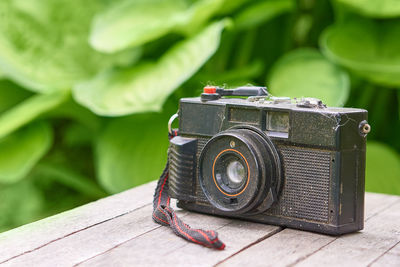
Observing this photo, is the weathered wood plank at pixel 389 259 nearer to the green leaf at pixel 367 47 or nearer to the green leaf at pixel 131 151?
the green leaf at pixel 367 47

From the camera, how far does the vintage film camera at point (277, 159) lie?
3.00 feet

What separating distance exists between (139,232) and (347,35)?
1025mm

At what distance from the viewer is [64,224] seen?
104cm

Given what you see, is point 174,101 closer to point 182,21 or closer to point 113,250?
point 182,21

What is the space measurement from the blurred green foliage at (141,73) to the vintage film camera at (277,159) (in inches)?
20.8

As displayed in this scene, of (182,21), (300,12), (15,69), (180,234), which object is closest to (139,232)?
(180,234)

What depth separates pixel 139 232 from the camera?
3.26 feet

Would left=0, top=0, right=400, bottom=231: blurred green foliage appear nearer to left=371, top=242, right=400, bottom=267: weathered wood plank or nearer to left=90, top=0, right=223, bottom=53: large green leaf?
left=90, top=0, right=223, bottom=53: large green leaf

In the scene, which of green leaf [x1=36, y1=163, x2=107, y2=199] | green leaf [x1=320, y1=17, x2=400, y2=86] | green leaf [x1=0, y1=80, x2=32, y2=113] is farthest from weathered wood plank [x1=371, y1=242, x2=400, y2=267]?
green leaf [x1=0, y1=80, x2=32, y2=113]

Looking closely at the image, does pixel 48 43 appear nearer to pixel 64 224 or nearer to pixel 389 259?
pixel 64 224

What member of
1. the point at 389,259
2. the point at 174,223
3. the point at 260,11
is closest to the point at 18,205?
the point at 260,11

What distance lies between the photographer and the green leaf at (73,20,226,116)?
5.20ft

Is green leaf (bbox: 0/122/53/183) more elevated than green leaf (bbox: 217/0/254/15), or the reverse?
green leaf (bbox: 217/0/254/15)

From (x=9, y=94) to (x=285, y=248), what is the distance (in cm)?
142
